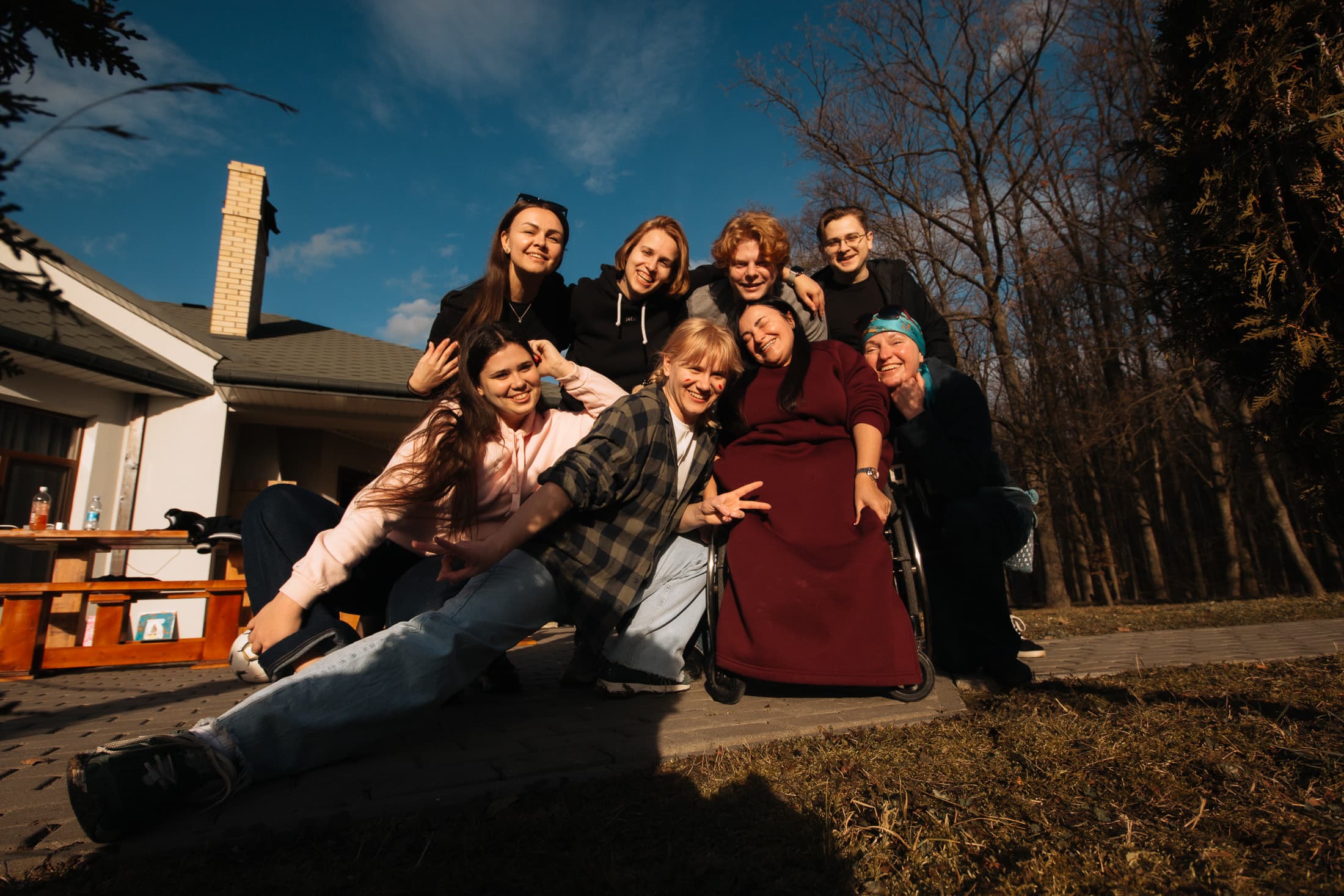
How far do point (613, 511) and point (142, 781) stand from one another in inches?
58.4

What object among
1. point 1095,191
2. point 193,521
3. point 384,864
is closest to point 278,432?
point 193,521

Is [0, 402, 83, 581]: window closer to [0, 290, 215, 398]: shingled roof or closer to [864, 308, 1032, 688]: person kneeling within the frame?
[0, 290, 215, 398]: shingled roof

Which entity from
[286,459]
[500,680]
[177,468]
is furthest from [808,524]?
[286,459]

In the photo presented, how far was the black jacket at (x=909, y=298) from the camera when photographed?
385cm

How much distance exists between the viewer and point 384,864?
135cm

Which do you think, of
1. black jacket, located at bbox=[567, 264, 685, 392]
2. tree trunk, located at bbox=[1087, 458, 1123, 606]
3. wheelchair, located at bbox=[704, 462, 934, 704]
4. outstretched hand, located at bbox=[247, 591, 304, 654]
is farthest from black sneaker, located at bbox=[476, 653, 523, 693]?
tree trunk, located at bbox=[1087, 458, 1123, 606]

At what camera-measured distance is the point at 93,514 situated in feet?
24.2

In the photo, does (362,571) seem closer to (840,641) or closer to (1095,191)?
(840,641)

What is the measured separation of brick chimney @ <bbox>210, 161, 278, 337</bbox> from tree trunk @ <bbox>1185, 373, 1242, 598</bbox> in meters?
15.1

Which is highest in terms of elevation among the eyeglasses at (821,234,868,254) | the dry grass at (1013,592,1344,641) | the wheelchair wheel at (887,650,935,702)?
the eyeglasses at (821,234,868,254)

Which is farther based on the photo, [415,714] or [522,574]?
[522,574]

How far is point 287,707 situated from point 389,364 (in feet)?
28.9

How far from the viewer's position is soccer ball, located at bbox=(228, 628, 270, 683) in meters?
2.20

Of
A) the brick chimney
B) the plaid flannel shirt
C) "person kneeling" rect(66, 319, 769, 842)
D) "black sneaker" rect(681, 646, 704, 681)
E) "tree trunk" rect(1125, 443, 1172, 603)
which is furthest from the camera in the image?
"tree trunk" rect(1125, 443, 1172, 603)
